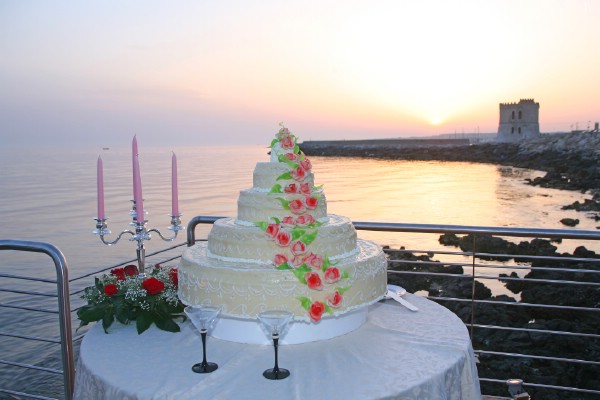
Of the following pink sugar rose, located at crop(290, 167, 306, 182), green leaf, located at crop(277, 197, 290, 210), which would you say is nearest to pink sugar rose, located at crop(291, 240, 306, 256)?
green leaf, located at crop(277, 197, 290, 210)

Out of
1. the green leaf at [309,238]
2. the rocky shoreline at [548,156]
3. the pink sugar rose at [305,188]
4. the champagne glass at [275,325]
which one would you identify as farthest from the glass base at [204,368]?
the rocky shoreline at [548,156]

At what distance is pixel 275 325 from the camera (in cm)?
203

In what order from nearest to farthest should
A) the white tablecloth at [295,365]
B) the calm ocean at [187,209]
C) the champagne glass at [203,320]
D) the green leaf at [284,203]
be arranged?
1. the white tablecloth at [295,365]
2. the champagne glass at [203,320]
3. the green leaf at [284,203]
4. the calm ocean at [187,209]

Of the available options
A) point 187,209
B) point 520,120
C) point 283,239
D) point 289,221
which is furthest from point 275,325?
point 520,120

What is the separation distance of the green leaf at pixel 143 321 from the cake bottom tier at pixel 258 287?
0.25m

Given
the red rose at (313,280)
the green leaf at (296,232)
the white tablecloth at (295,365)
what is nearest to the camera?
the white tablecloth at (295,365)

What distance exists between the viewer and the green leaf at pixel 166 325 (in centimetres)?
258

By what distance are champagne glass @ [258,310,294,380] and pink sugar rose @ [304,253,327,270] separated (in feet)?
0.88

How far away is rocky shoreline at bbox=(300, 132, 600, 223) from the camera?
1460 inches

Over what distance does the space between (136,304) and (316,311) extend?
1019mm

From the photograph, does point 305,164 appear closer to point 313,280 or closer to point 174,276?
point 313,280

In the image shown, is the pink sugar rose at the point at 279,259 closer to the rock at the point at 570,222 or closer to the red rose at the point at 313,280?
the red rose at the point at 313,280

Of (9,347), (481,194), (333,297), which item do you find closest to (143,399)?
(333,297)

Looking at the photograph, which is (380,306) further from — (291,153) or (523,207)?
(523,207)
